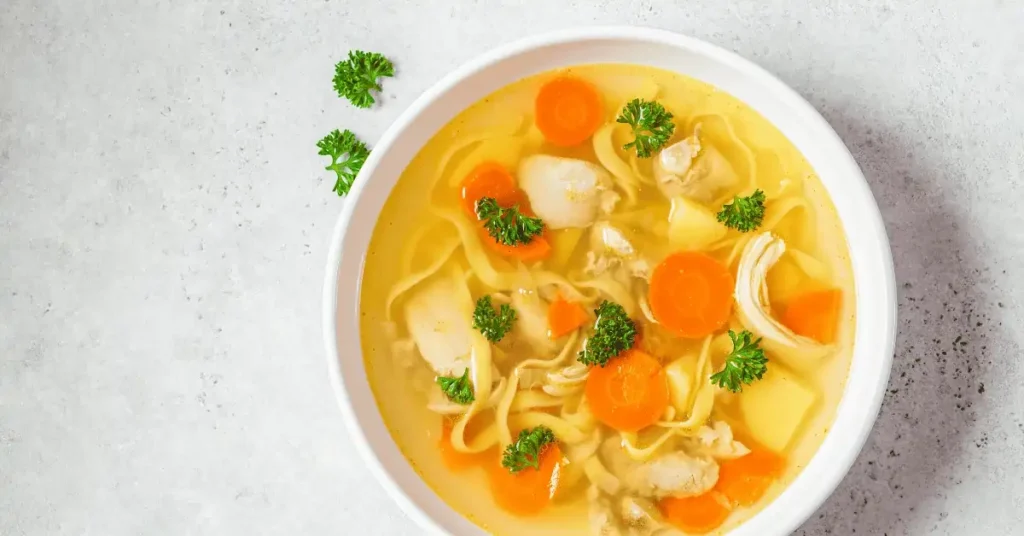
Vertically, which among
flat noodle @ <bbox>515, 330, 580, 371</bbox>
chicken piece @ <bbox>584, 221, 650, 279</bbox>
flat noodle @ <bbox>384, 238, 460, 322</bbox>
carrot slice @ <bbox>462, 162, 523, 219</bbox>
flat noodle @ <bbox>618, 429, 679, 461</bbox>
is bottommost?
flat noodle @ <bbox>618, 429, 679, 461</bbox>

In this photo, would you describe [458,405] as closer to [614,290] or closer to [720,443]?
[614,290]

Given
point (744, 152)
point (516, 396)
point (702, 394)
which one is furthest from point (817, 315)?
point (516, 396)

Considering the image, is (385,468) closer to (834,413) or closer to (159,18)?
(834,413)

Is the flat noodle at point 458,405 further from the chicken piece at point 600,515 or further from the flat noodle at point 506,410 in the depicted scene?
the chicken piece at point 600,515

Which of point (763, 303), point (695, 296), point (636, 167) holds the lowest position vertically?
point (763, 303)

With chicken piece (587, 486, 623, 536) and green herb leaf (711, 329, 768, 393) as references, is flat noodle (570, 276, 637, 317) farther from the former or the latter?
chicken piece (587, 486, 623, 536)

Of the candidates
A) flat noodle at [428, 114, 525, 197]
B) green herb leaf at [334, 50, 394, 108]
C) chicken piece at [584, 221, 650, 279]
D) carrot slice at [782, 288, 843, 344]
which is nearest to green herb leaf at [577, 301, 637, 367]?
chicken piece at [584, 221, 650, 279]
